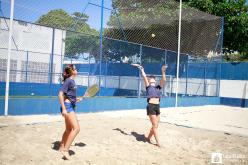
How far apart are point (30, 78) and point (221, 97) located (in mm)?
13599

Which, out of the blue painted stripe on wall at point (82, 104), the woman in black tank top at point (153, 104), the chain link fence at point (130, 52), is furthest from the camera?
the chain link fence at point (130, 52)

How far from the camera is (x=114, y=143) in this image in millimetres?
7207

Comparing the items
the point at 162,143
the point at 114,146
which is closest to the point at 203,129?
the point at 162,143

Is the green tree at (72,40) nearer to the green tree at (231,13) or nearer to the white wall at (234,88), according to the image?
the green tree at (231,13)

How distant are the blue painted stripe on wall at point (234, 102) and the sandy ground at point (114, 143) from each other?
12.5 metres

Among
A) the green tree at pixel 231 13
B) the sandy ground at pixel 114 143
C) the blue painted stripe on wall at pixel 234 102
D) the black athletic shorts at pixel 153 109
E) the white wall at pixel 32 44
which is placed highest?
the green tree at pixel 231 13

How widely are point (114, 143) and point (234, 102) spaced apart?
1733cm

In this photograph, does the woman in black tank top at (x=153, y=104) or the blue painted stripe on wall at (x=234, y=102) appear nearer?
the woman in black tank top at (x=153, y=104)

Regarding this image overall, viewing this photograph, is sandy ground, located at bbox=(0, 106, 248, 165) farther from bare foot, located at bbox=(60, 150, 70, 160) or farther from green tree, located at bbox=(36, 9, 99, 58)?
green tree, located at bbox=(36, 9, 99, 58)

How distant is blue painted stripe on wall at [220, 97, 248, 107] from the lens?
21947 millimetres

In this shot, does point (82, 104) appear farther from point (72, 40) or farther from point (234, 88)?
point (234, 88)

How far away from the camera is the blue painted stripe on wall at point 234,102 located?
72.0 ft

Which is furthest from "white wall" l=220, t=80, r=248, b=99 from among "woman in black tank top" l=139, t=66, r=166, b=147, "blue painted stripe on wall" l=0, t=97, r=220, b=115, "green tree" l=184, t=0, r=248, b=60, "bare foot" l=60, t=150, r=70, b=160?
"bare foot" l=60, t=150, r=70, b=160

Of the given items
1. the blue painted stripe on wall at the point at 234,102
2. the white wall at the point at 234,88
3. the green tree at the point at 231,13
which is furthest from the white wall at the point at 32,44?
the blue painted stripe on wall at the point at 234,102
